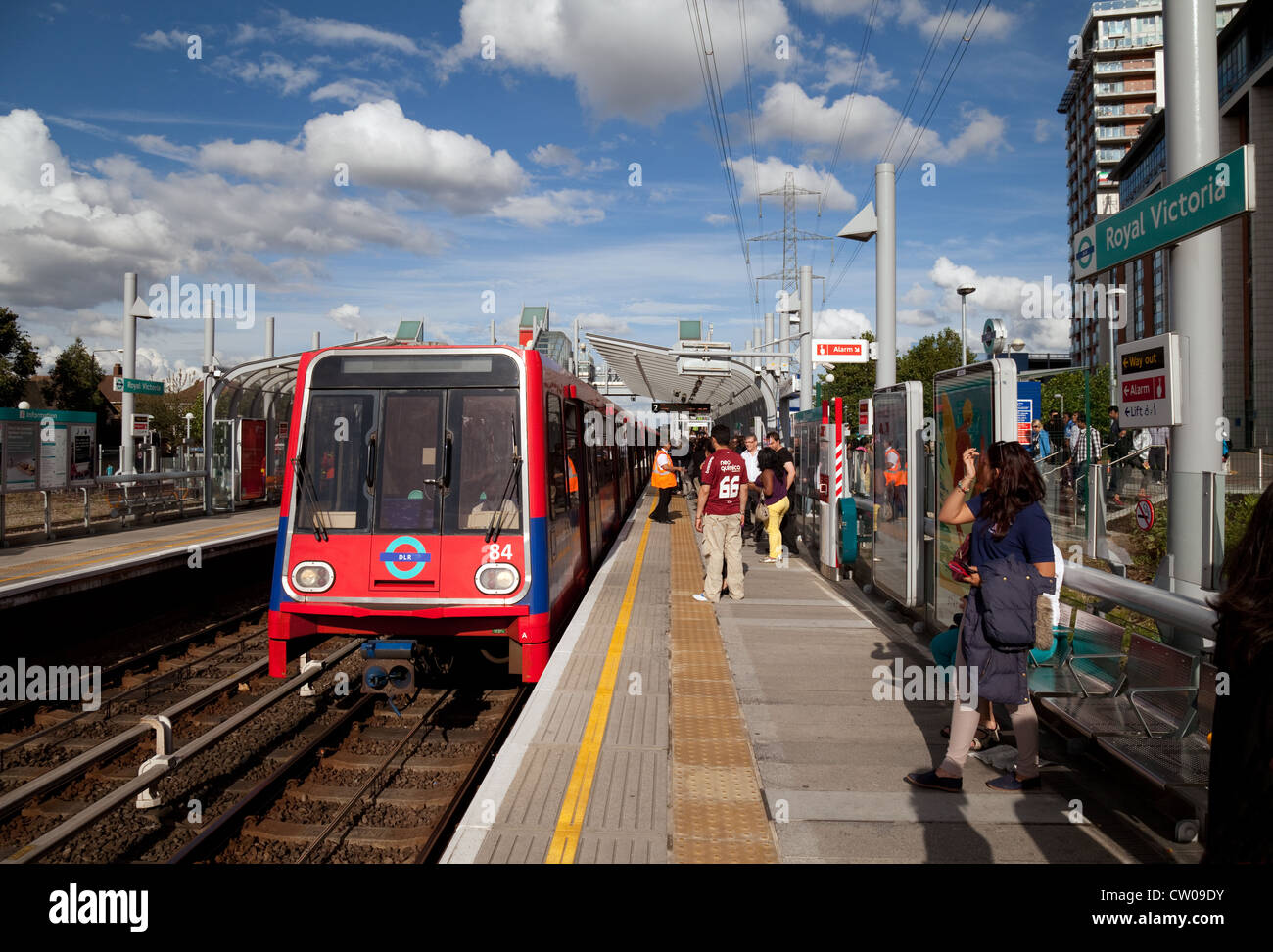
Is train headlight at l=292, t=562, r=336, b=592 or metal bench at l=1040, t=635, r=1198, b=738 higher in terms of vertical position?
train headlight at l=292, t=562, r=336, b=592

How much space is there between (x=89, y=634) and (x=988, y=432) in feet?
35.9

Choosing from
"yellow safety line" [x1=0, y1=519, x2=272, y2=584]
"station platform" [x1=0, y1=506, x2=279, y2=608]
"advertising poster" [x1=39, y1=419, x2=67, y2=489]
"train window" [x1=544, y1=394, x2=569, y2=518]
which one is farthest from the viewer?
"advertising poster" [x1=39, y1=419, x2=67, y2=489]

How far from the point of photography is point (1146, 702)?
514 centimetres

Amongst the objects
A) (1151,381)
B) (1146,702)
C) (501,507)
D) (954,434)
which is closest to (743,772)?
Answer: (1146,702)

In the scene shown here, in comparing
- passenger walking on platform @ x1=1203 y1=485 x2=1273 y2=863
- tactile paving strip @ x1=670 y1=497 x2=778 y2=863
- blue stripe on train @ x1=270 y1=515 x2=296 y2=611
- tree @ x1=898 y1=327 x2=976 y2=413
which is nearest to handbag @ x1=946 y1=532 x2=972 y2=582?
tactile paving strip @ x1=670 y1=497 x2=778 y2=863

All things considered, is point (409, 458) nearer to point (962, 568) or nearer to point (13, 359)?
point (962, 568)

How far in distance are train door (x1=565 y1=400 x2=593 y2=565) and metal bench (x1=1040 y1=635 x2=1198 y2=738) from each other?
4.94m

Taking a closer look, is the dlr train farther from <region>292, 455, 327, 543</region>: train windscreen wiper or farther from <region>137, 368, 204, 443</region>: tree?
<region>137, 368, 204, 443</region>: tree

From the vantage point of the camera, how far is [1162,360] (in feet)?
18.0

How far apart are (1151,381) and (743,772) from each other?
3358mm

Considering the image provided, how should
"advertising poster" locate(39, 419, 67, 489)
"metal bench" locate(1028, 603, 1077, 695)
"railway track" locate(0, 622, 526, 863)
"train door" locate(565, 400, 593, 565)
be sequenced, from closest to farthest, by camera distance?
"railway track" locate(0, 622, 526, 863) → "metal bench" locate(1028, 603, 1077, 695) → "train door" locate(565, 400, 593, 565) → "advertising poster" locate(39, 419, 67, 489)

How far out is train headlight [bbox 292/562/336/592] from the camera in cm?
691
